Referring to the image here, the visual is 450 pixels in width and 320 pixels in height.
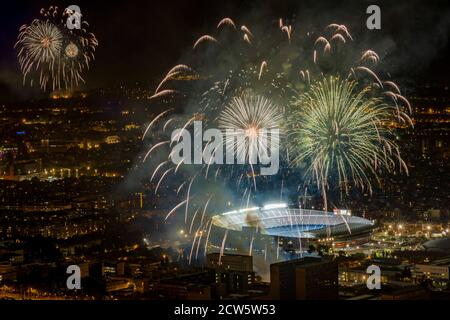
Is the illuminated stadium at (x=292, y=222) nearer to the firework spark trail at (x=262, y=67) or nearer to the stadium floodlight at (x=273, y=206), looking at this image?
the stadium floodlight at (x=273, y=206)

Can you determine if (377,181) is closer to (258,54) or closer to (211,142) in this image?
(211,142)

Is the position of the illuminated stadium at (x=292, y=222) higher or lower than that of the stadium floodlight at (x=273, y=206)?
lower

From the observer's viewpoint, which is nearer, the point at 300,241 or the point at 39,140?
the point at 300,241

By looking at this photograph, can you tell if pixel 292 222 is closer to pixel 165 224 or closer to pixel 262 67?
pixel 165 224

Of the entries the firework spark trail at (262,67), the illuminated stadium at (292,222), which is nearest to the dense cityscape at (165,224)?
the illuminated stadium at (292,222)

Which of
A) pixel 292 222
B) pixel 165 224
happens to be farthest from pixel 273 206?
pixel 165 224
